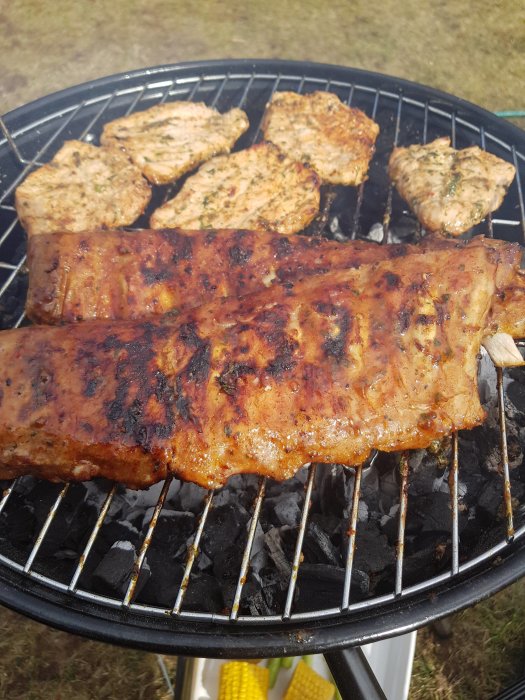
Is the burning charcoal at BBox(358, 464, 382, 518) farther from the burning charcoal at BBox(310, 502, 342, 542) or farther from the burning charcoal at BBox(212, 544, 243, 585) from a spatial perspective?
the burning charcoal at BBox(212, 544, 243, 585)

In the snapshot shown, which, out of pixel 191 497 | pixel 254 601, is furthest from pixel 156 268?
pixel 254 601

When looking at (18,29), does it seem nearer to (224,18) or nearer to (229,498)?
(224,18)

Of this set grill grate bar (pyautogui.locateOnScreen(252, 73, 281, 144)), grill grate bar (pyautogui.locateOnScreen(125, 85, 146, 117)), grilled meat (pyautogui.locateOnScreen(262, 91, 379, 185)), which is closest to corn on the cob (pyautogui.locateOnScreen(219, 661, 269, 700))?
grilled meat (pyautogui.locateOnScreen(262, 91, 379, 185))

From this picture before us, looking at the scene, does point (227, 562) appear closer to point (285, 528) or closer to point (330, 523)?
point (285, 528)

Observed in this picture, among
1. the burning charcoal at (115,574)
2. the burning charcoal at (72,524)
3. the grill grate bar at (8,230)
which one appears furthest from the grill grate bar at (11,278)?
the burning charcoal at (115,574)

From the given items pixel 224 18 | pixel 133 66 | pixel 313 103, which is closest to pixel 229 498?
pixel 313 103

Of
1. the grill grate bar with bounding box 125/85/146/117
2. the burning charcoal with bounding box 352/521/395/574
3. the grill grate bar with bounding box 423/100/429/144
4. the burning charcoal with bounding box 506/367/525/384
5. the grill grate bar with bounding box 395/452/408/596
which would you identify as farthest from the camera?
the grill grate bar with bounding box 125/85/146/117
